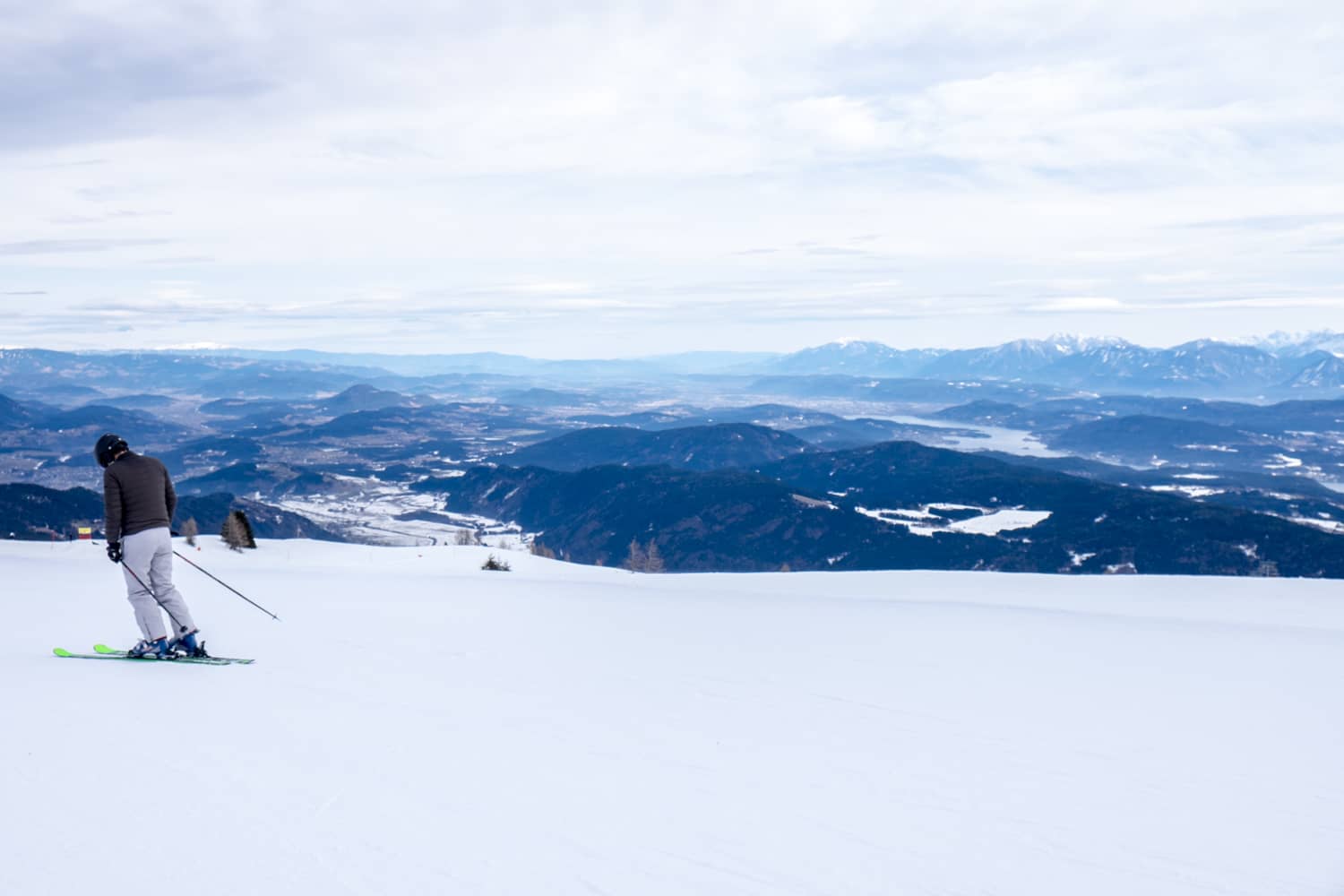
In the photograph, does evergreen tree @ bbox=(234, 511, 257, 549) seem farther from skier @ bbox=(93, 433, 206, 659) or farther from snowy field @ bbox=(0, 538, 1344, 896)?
skier @ bbox=(93, 433, 206, 659)

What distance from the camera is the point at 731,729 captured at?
24.4 ft

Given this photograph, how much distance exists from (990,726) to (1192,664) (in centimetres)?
436

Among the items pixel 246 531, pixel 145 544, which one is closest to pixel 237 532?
pixel 246 531

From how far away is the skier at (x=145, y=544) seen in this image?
360 inches

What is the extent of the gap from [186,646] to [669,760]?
5.97 m

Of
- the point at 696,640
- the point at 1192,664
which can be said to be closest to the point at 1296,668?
the point at 1192,664

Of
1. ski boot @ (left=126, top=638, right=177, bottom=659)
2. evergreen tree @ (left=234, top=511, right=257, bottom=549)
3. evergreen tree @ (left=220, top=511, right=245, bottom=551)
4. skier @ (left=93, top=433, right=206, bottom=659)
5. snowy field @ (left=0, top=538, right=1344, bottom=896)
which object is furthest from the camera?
evergreen tree @ (left=234, top=511, right=257, bottom=549)

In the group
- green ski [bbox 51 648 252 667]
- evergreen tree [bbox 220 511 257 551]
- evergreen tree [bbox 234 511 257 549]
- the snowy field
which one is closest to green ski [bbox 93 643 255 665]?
green ski [bbox 51 648 252 667]

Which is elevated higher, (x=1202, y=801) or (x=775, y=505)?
(x=1202, y=801)

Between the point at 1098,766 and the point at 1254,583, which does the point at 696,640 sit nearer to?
the point at 1098,766

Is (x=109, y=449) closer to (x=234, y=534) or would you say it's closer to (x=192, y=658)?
(x=192, y=658)

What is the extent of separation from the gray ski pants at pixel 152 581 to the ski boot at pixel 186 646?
71 millimetres

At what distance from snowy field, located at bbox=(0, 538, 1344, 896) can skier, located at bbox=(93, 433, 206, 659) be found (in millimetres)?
483

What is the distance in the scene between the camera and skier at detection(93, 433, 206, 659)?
9148 mm
